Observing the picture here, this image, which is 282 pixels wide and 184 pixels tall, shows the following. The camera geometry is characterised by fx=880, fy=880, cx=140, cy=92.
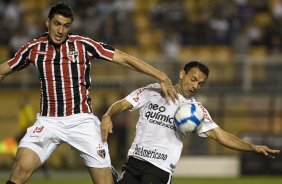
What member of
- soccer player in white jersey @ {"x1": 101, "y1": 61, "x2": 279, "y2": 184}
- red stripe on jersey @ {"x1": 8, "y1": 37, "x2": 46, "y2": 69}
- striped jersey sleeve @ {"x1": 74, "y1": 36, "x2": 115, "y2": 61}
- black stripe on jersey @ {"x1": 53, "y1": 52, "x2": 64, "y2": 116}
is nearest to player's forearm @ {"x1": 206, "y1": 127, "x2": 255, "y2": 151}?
soccer player in white jersey @ {"x1": 101, "y1": 61, "x2": 279, "y2": 184}

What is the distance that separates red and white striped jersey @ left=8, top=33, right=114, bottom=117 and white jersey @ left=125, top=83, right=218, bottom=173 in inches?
20.4

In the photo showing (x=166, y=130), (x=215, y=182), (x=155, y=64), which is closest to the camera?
(x=166, y=130)

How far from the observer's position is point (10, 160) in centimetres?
2016

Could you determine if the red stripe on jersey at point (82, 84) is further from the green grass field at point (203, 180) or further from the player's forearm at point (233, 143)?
the green grass field at point (203, 180)

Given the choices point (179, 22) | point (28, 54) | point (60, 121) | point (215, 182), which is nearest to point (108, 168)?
point (60, 121)

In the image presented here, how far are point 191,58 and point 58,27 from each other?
492 inches

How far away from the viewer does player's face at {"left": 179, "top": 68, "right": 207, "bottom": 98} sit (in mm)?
8352

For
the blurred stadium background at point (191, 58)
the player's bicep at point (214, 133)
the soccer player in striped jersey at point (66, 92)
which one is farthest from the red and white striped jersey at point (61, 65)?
the blurred stadium background at point (191, 58)

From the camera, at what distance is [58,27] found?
324 inches

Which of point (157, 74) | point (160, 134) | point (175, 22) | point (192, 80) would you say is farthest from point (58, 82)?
point (175, 22)

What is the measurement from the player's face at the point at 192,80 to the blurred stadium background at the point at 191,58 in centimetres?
1044

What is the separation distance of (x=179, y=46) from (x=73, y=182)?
5524 millimetres

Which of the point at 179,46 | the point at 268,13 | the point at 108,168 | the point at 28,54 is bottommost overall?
the point at 108,168

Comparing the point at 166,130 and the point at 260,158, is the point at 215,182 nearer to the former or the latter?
the point at 260,158
